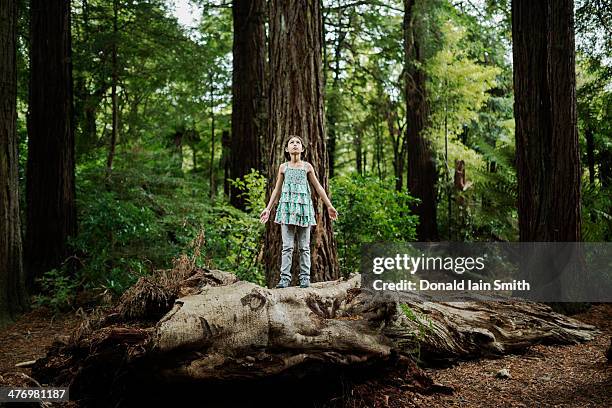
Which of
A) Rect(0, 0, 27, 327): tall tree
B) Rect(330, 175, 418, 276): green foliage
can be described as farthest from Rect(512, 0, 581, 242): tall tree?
Rect(0, 0, 27, 327): tall tree

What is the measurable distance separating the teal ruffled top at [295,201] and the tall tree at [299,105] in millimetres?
607

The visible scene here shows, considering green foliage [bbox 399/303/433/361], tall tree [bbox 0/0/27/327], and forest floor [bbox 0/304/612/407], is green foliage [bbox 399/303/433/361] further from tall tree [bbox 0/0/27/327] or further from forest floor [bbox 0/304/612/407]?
tall tree [bbox 0/0/27/327]

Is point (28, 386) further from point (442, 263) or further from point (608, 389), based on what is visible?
point (442, 263)

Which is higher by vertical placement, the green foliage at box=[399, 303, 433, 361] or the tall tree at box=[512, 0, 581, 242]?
the tall tree at box=[512, 0, 581, 242]

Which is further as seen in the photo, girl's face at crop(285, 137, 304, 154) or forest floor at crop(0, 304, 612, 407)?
girl's face at crop(285, 137, 304, 154)

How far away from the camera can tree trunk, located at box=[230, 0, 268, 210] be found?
1193 centimetres

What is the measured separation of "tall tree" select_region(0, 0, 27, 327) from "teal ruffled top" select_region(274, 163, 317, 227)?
454 centimetres

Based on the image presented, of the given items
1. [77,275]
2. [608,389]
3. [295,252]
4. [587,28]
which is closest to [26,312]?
[77,275]

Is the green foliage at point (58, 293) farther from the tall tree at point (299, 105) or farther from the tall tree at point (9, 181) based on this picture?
the tall tree at point (299, 105)

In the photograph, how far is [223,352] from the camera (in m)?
3.89

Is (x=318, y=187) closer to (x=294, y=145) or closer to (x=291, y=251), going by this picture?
(x=294, y=145)

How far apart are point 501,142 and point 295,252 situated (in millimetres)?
13226

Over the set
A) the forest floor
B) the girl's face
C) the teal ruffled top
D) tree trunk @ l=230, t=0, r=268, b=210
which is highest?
tree trunk @ l=230, t=0, r=268, b=210

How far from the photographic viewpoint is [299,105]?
6633 millimetres
